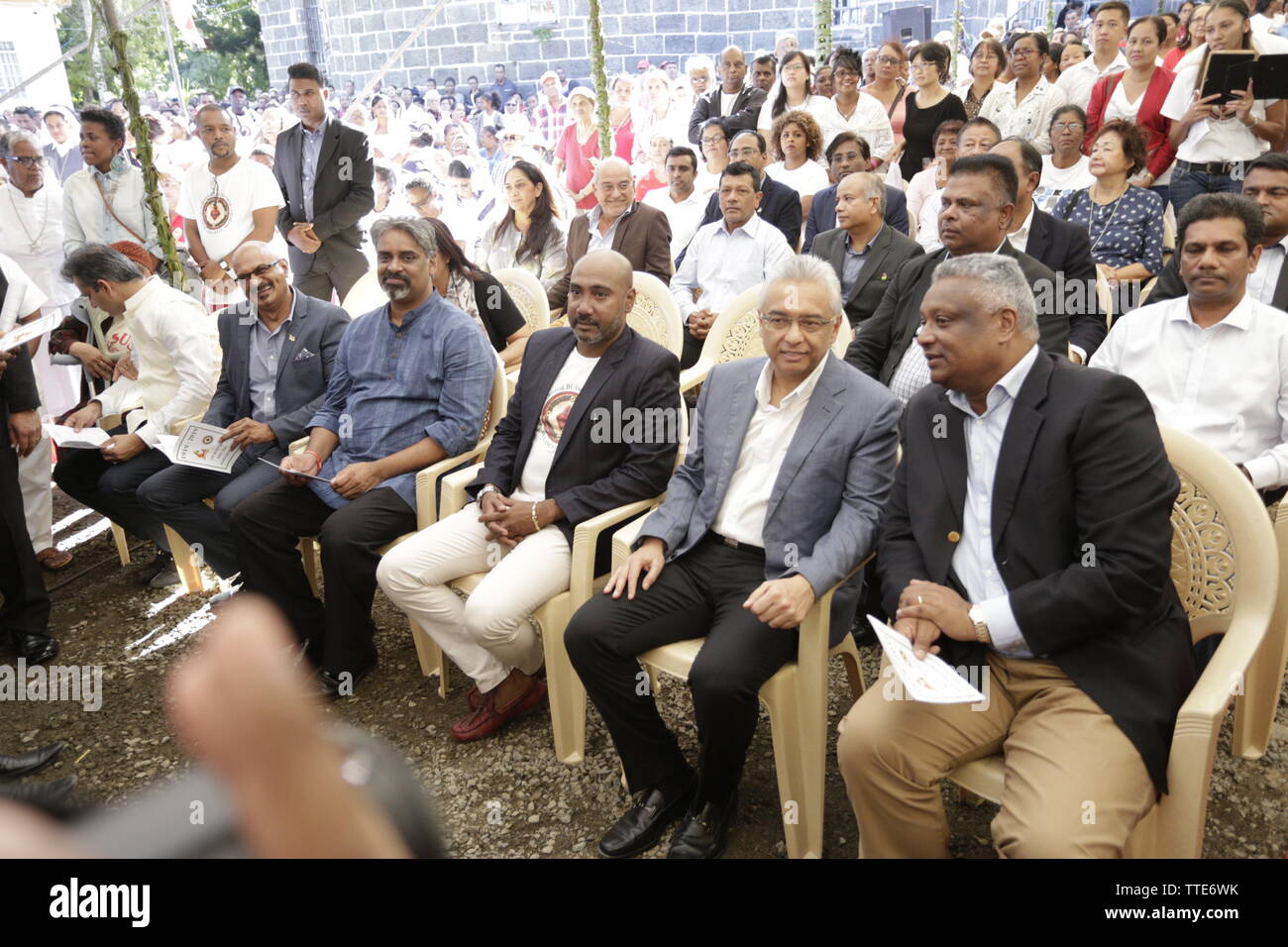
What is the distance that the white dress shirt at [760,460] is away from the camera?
250 centimetres

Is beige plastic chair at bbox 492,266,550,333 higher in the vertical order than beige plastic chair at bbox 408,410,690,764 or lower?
higher

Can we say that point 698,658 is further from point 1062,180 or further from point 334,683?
point 1062,180

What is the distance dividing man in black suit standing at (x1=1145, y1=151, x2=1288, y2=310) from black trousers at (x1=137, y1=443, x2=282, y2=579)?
11.3 ft

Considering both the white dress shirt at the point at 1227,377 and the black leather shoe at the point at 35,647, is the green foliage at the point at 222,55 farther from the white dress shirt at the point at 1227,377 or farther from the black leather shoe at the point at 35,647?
the white dress shirt at the point at 1227,377

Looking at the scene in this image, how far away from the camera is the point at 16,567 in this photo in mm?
3484

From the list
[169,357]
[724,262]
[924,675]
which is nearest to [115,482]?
[169,357]

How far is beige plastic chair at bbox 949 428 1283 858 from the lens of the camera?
169 cm

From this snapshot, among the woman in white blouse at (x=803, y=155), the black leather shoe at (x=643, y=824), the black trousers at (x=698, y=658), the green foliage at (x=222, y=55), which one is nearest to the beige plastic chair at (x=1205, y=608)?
the black trousers at (x=698, y=658)

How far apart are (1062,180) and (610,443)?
331cm

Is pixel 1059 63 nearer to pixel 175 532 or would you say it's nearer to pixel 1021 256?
pixel 1021 256

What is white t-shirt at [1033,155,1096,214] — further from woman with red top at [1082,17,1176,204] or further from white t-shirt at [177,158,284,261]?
white t-shirt at [177,158,284,261]

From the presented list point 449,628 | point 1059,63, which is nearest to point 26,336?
point 449,628

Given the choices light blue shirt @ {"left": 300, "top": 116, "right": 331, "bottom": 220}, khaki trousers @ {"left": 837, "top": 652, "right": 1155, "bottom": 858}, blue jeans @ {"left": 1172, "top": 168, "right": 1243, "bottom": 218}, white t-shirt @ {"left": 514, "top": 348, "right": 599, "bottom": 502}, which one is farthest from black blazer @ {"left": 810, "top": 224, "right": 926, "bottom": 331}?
light blue shirt @ {"left": 300, "top": 116, "right": 331, "bottom": 220}

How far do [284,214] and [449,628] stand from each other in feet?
12.3
